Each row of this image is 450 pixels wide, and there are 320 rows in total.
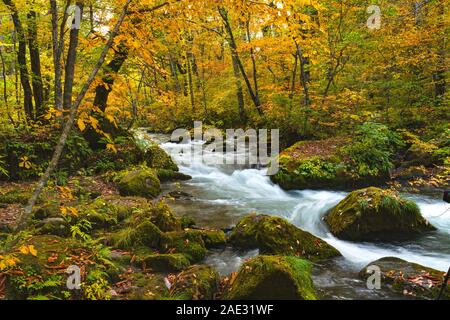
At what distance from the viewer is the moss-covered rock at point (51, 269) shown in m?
4.08

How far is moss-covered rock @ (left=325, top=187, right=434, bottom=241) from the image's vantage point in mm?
7371

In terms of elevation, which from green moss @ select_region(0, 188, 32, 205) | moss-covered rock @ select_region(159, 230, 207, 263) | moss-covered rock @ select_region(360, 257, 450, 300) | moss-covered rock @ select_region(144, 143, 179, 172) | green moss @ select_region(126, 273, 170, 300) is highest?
moss-covered rock @ select_region(144, 143, 179, 172)

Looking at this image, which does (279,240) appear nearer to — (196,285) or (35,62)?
(196,285)

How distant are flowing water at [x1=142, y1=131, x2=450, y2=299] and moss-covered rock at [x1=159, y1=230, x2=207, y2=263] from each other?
0.88 ft

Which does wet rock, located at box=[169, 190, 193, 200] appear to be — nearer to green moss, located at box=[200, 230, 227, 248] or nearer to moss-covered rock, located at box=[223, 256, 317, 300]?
green moss, located at box=[200, 230, 227, 248]

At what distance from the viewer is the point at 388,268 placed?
225 inches

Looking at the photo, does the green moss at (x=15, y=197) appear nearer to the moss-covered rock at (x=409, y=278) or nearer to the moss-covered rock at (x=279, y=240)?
the moss-covered rock at (x=279, y=240)

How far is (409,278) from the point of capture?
212 inches

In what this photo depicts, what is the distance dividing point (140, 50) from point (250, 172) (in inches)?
361

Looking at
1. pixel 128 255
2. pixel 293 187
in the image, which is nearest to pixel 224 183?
pixel 293 187

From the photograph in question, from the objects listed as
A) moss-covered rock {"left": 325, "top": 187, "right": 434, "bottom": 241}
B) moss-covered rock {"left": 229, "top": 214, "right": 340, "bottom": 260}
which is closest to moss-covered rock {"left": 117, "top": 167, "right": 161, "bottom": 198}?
moss-covered rock {"left": 229, "top": 214, "right": 340, "bottom": 260}

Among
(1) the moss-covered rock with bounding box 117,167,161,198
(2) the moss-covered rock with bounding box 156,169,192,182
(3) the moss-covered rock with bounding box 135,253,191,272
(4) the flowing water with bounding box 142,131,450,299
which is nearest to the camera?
(3) the moss-covered rock with bounding box 135,253,191,272
